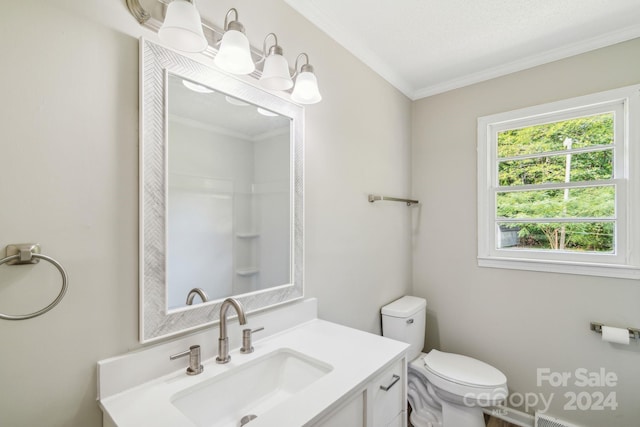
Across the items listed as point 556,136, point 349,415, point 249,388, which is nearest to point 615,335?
point 556,136

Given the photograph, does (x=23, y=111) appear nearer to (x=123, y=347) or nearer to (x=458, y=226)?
(x=123, y=347)

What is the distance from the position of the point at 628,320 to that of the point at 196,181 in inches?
92.7

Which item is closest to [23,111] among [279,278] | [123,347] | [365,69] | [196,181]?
[196,181]

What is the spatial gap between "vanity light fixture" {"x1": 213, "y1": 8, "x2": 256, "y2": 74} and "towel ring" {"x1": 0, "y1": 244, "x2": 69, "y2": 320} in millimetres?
747

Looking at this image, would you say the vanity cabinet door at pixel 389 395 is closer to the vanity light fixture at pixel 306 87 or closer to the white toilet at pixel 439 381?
the white toilet at pixel 439 381

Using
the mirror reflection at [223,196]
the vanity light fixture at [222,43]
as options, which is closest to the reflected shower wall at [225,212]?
the mirror reflection at [223,196]

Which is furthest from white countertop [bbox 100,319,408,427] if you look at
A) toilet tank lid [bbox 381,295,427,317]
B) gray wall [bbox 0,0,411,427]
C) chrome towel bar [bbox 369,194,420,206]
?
chrome towel bar [bbox 369,194,420,206]

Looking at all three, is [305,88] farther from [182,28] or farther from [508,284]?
[508,284]

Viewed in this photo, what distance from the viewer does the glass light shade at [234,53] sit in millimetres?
933

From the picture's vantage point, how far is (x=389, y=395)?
109 cm

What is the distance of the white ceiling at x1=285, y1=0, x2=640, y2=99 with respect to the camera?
1451mm

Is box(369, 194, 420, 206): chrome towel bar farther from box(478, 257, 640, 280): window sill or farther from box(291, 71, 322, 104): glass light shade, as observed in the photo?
box(291, 71, 322, 104): glass light shade

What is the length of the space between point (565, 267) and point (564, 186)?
52 centimetres

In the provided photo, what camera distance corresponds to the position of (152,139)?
890 mm
